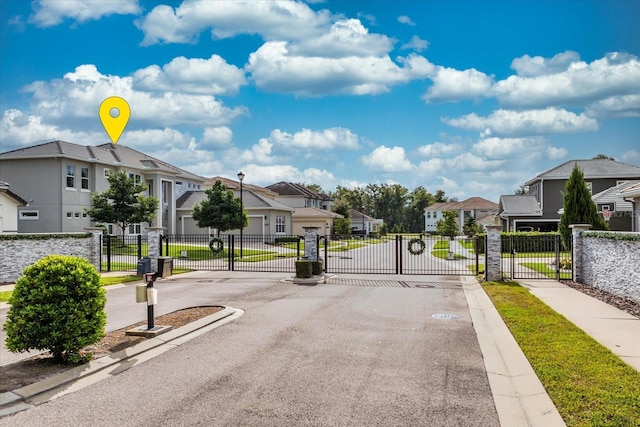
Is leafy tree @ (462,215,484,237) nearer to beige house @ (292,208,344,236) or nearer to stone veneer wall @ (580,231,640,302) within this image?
beige house @ (292,208,344,236)

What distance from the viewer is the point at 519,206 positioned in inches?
1864

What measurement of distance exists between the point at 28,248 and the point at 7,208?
361 inches

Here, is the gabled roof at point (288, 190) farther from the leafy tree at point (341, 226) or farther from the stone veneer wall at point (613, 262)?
the stone veneer wall at point (613, 262)

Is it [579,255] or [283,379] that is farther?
[579,255]

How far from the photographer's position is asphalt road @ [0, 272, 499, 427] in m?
5.69

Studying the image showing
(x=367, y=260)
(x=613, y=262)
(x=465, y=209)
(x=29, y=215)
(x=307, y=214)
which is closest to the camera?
(x=613, y=262)

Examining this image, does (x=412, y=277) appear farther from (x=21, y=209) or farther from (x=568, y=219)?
(x=21, y=209)

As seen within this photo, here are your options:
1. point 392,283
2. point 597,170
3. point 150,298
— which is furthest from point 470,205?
point 150,298

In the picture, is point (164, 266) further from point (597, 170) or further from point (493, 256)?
point (597, 170)

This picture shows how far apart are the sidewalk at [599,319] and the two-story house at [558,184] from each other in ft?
101

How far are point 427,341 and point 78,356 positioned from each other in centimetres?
580

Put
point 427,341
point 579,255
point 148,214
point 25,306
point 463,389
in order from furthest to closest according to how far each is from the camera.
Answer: point 148,214
point 579,255
point 427,341
point 25,306
point 463,389

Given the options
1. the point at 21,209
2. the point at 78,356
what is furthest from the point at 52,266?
the point at 21,209

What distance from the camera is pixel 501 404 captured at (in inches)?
243
